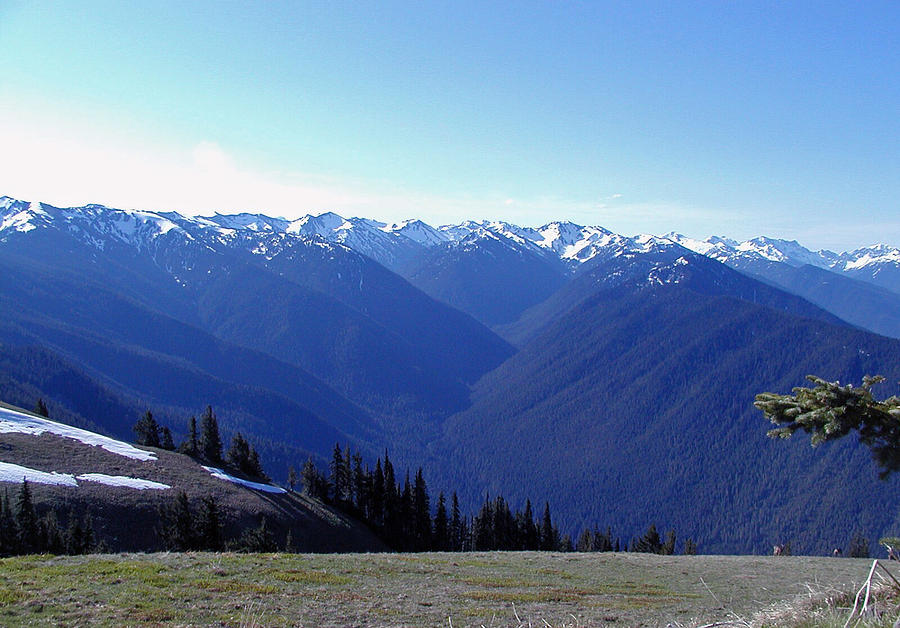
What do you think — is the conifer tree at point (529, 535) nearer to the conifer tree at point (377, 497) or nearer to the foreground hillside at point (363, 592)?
the conifer tree at point (377, 497)

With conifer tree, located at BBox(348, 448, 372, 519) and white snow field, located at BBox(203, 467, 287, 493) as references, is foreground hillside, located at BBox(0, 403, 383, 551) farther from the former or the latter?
conifer tree, located at BBox(348, 448, 372, 519)

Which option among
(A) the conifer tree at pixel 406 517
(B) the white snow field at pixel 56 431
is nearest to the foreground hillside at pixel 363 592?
(A) the conifer tree at pixel 406 517

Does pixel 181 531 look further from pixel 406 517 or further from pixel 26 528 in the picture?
pixel 406 517

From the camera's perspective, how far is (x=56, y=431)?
73125 mm

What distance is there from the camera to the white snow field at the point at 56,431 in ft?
227

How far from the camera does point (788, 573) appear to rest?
30828 mm

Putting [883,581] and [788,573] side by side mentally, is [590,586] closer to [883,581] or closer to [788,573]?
[788,573]

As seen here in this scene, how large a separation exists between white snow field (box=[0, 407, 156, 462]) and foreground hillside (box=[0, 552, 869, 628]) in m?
54.7

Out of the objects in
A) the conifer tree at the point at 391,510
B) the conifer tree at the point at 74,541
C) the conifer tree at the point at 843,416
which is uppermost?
the conifer tree at the point at 843,416

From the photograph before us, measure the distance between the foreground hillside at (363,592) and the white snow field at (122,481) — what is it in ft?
133

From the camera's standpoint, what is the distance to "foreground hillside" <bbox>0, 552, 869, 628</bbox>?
13426 millimetres

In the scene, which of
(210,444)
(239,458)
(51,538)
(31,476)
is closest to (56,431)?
(210,444)

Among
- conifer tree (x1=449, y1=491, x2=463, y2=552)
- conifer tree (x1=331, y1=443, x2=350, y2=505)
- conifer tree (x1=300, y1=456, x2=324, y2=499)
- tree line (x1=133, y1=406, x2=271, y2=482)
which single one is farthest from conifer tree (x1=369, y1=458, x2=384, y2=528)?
tree line (x1=133, y1=406, x2=271, y2=482)

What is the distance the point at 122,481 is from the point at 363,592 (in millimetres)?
51913
